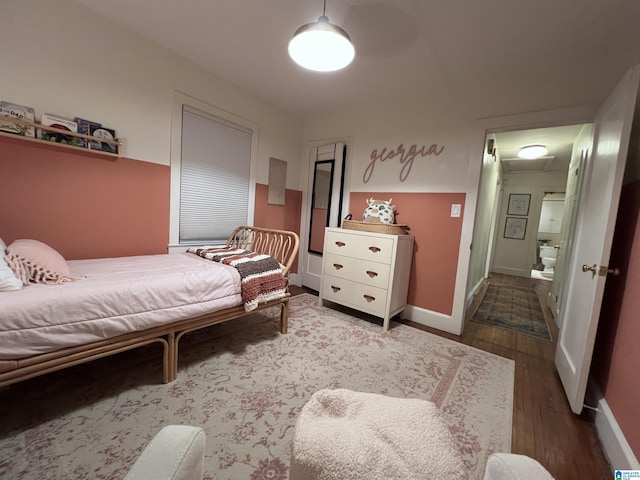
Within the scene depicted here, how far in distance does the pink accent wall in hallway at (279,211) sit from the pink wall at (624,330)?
3133mm

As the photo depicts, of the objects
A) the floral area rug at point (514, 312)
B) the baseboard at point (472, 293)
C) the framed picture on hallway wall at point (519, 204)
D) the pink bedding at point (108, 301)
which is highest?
the framed picture on hallway wall at point (519, 204)

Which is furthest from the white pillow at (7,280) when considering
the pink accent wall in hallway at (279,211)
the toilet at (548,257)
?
the toilet at (548,257)

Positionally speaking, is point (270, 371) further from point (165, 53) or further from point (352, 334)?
point (165, 53)

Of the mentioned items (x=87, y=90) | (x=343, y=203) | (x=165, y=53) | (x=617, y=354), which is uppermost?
(x=165, y=53)

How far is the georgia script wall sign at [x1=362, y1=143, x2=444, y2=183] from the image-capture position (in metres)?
2.71

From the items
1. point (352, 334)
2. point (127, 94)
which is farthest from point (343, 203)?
point (127, 94)

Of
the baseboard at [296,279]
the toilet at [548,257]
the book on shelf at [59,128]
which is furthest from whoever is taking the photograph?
the toilet at [548,257]

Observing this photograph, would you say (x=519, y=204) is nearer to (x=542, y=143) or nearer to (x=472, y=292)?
(x=542, y=143)

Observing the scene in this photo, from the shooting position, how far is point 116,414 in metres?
1.35

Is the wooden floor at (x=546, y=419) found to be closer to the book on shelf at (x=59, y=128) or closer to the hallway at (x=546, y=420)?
the hallway at (x=546, y=420)

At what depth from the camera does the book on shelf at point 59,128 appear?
1.77m

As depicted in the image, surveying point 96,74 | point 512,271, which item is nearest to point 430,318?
point 96,74

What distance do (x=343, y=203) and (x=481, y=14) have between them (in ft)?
6.91

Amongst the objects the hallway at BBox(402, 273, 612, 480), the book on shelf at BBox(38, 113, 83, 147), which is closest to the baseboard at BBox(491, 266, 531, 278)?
the hallway at BBox(402, 273, 612, 480)
